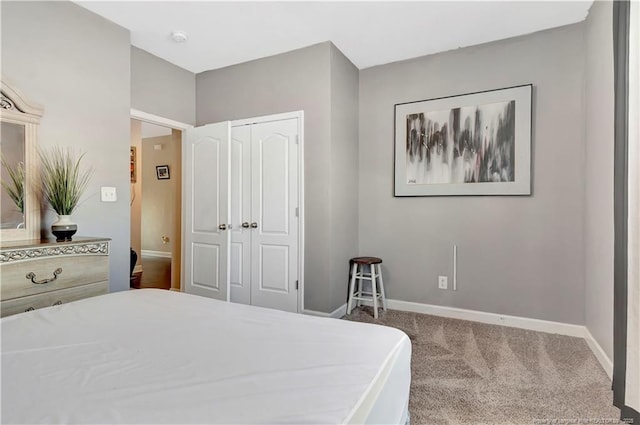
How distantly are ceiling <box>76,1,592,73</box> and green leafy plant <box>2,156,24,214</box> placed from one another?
1.35 meters

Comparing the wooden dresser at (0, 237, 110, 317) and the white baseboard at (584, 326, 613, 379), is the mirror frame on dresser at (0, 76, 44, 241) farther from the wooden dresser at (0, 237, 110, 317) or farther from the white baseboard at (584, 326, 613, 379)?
the white baseboard at (584, 326, 613, 379)

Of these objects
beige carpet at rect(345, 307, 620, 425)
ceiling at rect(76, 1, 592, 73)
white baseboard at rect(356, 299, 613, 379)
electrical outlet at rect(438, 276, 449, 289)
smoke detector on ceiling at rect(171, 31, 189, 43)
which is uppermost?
ceiling at rect(76, 1, 592, 73)

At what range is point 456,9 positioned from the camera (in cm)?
255

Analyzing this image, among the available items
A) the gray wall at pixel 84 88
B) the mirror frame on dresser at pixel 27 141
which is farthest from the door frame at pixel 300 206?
the mirror frame on dresser at pixel 27 141

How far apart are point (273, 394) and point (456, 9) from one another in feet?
9.75

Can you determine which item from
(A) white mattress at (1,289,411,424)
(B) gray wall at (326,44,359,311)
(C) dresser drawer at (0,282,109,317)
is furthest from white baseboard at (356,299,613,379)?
(C) dresser drawer at (0,282,109,317)

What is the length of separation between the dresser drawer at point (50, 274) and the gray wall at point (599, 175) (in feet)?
10.9

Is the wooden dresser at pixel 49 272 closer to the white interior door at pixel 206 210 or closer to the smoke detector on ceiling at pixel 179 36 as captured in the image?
the white interior door at pixel 206 210

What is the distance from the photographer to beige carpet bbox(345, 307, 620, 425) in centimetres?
169

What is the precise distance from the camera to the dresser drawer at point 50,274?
1.68 m

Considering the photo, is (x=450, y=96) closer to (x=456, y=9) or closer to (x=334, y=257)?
(x=456, y=9)

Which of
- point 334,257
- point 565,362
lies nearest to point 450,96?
point 334,257

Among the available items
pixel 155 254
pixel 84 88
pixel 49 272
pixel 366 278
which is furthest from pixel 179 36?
pixel 155 254

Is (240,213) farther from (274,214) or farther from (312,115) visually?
(312,115)
